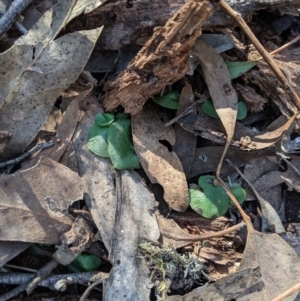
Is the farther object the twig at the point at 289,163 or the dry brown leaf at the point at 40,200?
the twig at the point at 289,163

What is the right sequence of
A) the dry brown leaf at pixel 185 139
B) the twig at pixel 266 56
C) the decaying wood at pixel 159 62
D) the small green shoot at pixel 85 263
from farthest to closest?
the dry brown leaf at pixel 185 139
the small green shoot at pixel 85 263
the twig at pixel 266 56
the decaying wood at pixel 159 62

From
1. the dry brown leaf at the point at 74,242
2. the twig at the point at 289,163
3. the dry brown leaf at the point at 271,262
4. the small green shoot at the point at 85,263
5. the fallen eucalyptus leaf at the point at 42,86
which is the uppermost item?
the fallen eucalyptus leaf at the point at 42,86

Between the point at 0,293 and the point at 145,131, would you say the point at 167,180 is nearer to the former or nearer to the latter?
the point at 145,131

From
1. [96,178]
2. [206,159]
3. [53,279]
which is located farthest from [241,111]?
[53,279]

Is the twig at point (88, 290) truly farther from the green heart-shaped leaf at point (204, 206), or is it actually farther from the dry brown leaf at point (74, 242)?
the green heart-shaped leaf at point (204, 206)

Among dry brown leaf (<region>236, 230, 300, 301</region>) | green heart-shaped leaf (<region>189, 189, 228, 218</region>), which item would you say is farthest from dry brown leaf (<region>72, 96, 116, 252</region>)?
dry brown leaf (<region>236, 230, 300, 301</region>)

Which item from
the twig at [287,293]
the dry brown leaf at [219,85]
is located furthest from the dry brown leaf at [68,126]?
the twig at [287,293]

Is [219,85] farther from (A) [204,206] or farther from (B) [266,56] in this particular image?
(A) [204,206]
